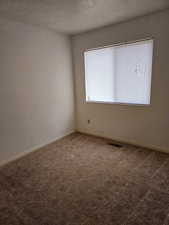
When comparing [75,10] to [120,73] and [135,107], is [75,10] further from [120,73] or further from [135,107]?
[135,107]

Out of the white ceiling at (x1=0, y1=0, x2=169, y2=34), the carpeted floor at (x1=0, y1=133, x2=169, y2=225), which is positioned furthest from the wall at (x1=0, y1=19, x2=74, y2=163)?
the carpeted floor at (x1=0, y1=133, x2=169, y2=225)

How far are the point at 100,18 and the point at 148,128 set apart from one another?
220cm

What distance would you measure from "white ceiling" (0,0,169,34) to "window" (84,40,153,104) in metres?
0.56

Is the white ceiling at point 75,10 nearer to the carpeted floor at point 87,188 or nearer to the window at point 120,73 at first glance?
the window at point 120,73

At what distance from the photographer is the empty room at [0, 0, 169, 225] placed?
5.94ft

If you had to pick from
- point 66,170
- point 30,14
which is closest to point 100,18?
point 30,14

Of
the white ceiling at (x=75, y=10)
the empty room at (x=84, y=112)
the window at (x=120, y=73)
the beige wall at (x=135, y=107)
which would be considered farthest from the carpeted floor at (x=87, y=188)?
the white ceiling at (x=75, y=10)

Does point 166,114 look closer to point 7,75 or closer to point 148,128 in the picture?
point 148,128

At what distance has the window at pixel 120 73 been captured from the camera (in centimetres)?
289

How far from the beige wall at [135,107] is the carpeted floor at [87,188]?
36cm

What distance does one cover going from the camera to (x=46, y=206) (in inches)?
69.3

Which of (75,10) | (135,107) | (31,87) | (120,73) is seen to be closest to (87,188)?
(135,107)

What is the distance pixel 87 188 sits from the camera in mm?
2027

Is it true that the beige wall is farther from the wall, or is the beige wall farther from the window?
the wall
